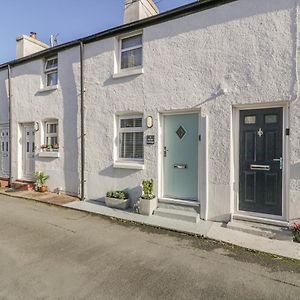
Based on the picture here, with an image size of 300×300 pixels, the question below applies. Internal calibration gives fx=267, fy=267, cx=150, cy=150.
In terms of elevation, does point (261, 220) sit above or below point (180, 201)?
below

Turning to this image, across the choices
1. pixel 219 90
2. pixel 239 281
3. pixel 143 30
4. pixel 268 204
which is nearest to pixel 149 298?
pixel 239 281

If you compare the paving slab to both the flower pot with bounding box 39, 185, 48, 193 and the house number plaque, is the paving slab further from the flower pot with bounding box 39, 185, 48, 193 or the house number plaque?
the house number plaque

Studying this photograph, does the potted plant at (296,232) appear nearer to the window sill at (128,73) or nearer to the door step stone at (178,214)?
the door step stone at (178,214)

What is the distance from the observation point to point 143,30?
302 inches

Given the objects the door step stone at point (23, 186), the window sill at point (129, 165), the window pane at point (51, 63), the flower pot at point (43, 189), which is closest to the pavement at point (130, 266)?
the window sill at point (129, 165)

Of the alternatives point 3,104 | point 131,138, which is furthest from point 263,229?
point 3,104

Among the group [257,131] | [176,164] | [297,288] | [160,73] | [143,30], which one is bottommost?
[297,288]

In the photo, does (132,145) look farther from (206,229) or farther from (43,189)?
(43,189)

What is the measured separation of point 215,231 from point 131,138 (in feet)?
12.0

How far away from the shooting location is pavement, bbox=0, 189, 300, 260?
5.00 metres

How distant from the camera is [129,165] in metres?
7.81

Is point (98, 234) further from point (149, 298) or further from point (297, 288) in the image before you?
point (297, 288)

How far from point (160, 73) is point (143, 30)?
1.48m

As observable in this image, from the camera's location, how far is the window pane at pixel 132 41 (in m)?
8.04
